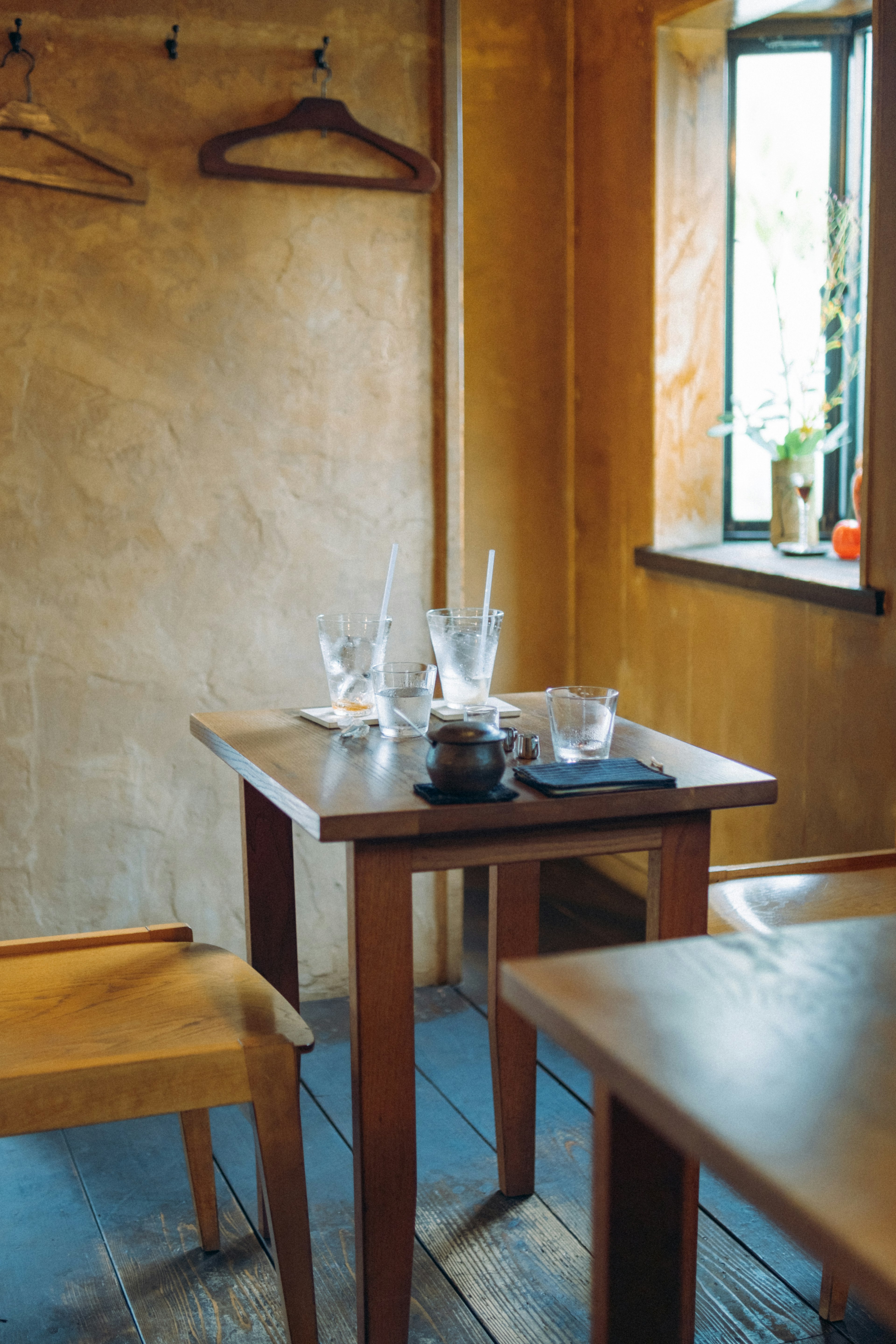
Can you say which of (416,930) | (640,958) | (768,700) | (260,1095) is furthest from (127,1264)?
(768,700)

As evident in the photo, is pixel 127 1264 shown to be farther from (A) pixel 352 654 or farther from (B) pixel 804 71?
(B) pixel 804 71

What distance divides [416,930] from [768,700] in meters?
0.93

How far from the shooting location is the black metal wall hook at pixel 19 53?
94.7 inches

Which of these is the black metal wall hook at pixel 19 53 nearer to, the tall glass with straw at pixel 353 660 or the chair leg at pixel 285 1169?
the tall glass with straw at pixel 353 660

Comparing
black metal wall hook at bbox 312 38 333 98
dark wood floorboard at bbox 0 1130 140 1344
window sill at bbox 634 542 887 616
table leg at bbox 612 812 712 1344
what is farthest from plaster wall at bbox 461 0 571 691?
table leg at bbox 612 812 712 1344

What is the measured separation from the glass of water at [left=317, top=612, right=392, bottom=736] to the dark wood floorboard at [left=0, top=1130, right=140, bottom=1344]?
700 millimetres

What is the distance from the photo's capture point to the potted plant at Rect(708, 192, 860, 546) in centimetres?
321

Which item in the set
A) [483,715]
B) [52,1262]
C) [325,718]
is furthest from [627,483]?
[52,1262]

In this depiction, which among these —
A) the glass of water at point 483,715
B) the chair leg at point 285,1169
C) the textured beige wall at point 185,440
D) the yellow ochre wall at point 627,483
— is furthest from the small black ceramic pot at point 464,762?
the yellow ochre wall at point 627,483

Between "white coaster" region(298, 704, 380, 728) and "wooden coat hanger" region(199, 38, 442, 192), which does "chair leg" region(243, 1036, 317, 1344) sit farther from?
"wooden coat hanger" region(199, 38, 442, 192)

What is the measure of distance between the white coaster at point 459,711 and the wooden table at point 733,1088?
0.95 meters

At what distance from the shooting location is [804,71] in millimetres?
3256

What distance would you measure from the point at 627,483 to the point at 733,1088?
2.88 m

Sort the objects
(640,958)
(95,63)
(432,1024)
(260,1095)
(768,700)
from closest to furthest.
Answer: (640,958)
(260,1095)
(95,63)
(432,1024)
(768,700)
